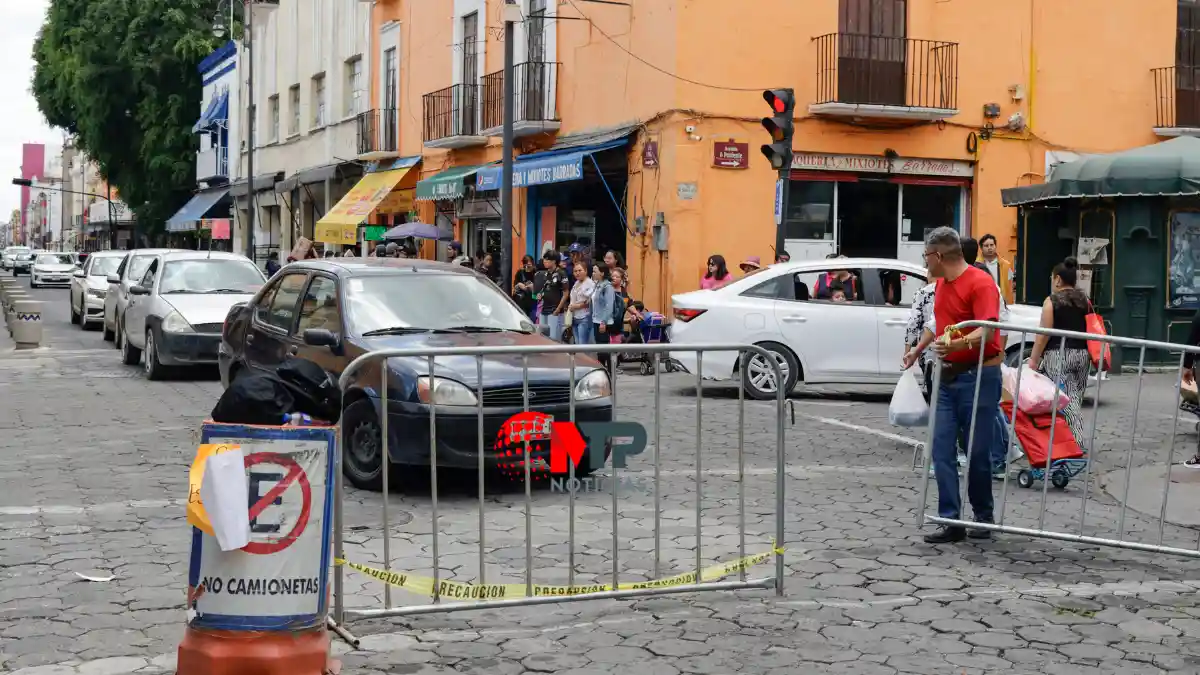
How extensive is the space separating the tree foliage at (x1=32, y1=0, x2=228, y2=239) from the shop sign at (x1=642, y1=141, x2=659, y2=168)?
106 feet

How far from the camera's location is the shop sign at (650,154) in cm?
2009

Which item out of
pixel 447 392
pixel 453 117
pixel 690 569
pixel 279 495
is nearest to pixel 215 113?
pixel 453 117

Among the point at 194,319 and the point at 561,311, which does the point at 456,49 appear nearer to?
the point at 561,311

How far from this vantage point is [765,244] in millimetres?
20266

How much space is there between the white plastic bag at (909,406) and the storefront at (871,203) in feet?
41.0

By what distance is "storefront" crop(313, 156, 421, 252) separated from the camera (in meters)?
29.3

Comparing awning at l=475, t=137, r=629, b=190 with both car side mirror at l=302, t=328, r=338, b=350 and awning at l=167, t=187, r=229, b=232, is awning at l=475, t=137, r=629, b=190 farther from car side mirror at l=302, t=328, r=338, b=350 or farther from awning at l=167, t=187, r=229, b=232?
awning at l=167, t=187, r=229, b=232

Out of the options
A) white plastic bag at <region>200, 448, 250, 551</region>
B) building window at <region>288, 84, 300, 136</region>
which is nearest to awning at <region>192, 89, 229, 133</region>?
building window at <region>288, 84, 300, 136</region>

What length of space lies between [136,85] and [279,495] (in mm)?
48027

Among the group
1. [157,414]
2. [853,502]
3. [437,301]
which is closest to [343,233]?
[157,414]

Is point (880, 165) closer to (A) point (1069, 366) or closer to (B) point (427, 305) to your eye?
(B) point (427, 305)

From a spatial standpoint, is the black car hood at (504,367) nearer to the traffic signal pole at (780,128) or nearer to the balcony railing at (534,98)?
the traffic signal pole at (780,128)

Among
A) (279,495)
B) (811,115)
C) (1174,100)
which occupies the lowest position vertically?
(279,495)

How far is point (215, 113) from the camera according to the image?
1793 inches
